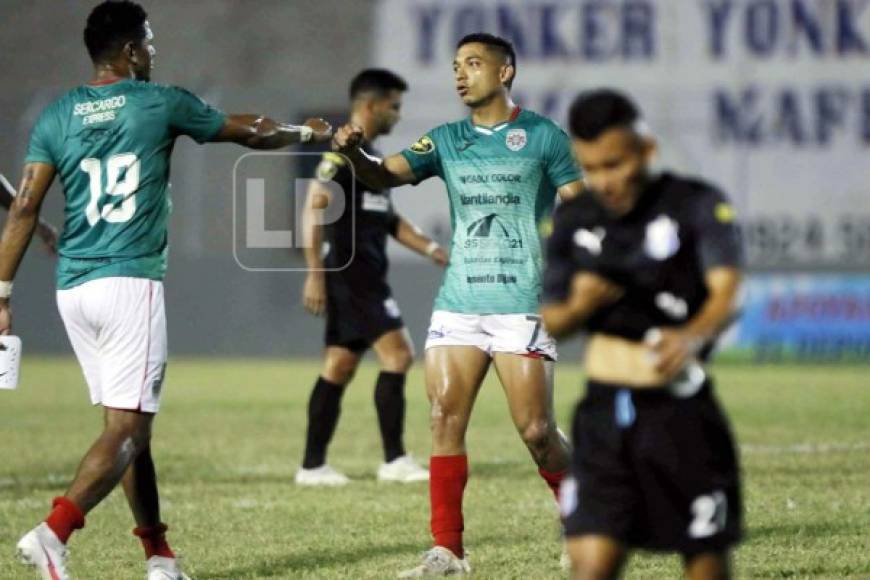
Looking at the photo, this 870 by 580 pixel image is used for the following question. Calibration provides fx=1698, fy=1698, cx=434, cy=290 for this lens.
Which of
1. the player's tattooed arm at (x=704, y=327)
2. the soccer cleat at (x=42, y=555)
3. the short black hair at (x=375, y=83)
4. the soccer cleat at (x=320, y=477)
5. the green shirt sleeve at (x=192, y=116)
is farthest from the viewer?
the short black hair at (x=375, y=83)

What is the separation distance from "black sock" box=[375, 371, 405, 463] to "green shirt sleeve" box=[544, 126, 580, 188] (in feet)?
13.0

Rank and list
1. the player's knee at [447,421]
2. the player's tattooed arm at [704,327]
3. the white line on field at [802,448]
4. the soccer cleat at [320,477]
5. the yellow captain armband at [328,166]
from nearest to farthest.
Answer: the player's tattooed arm at [704,327] < the player's knee at [447,421] < the yellow captain armband at [328,166] < the soccer cleat at [320,477] < the white line on field at [802,448]

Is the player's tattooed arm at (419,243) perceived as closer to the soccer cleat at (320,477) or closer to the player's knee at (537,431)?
the soccer cleat at (320,477)

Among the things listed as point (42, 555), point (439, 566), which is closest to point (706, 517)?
point (439, 566)

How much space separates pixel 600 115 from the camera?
4.62m

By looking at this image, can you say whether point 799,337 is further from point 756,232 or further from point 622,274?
point 622,274

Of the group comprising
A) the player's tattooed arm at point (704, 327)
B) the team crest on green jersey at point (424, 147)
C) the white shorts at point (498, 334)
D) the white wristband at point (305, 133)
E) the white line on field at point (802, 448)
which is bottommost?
the white line on field at point (802, 448)

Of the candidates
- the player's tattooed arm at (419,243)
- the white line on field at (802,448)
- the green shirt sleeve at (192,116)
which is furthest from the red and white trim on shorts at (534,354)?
the white line on field at (802,448)

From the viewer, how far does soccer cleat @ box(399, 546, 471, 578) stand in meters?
6.93

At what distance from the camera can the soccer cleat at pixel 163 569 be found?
6.80 m

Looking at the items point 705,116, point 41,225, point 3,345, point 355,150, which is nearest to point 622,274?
point 355,150

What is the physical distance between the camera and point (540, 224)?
734 cm

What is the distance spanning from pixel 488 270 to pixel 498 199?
31cm

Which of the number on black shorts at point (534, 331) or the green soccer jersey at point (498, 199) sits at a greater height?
the green soccer jersey at point (498, 199)
